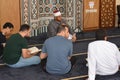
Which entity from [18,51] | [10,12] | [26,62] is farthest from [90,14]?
[18,51]

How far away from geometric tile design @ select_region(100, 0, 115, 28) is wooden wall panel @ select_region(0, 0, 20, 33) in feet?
9.15

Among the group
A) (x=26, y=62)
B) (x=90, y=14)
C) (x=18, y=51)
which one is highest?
(x=90, y=14)

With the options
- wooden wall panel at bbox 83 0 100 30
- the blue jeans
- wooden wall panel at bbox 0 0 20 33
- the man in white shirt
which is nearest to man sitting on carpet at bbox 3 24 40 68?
the blue jeans

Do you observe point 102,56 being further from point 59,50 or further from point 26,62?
point 26,62

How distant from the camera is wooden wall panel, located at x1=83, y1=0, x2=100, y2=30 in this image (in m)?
8.41

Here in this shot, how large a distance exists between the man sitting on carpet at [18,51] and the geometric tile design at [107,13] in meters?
4.49

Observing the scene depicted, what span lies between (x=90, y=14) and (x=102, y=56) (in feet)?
15.7

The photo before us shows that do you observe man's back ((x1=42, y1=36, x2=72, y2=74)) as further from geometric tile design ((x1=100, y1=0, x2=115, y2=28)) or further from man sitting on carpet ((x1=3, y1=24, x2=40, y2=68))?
geometric tile design ((x1=100, y1=0, x2=115, y2=28))

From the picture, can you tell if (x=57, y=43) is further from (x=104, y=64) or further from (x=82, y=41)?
(x=82, y=41)

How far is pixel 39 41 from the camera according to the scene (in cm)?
689

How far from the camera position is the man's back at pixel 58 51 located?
400 cm

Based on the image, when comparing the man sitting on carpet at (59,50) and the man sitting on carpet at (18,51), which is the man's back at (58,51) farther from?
the man sitting on carpet at (18,51)

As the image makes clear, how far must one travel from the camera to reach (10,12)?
7.12m

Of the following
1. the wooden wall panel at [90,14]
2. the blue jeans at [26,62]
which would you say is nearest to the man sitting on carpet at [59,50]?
the blue jeans at [26,62]
